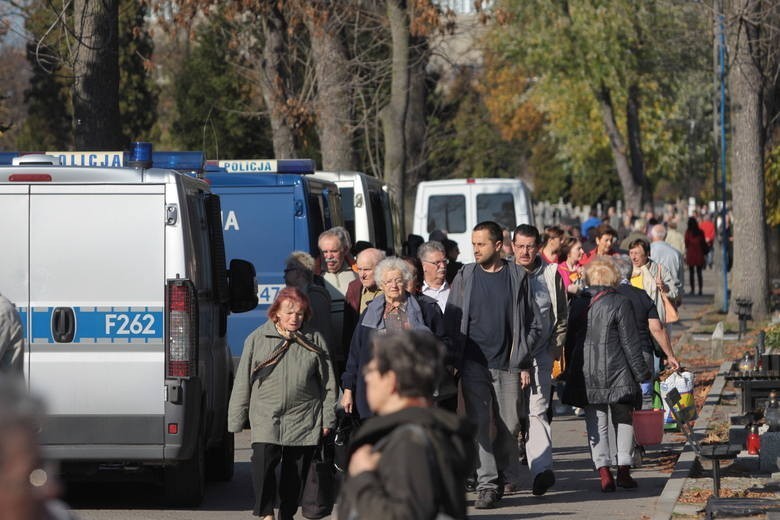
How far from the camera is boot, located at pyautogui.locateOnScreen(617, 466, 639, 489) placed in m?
10.8

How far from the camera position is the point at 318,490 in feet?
28.4

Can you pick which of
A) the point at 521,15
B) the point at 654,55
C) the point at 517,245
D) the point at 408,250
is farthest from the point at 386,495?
the point at 654,55

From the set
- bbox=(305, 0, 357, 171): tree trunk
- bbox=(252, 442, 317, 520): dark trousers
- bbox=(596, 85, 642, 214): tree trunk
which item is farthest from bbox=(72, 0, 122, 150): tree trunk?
bbox=(596, 85, 642, 214): tree trunk

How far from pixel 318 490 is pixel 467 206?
1543cm

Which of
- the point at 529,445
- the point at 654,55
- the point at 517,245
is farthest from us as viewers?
the point at 654,55

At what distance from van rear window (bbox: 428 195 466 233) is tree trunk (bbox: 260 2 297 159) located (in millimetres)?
2488

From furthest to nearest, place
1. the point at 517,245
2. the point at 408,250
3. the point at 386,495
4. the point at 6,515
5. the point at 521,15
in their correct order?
the point at 521,15 → the point at 408,250 → the point at 517,245 → the point at 386,495 → the point at 6,515

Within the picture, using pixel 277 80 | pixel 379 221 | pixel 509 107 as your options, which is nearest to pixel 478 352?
pixel 379 221

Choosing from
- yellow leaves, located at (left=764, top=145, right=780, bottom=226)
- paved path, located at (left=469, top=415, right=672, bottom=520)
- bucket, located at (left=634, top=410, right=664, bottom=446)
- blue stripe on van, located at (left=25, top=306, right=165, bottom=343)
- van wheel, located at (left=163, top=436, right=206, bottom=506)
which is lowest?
paved path, located at (left=469, top=415, right=672, bottom=520)

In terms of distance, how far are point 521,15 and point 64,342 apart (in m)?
37.1

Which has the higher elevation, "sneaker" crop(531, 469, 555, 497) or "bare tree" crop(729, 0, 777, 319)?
"bare tree" crop(729, 0, 777, 319)

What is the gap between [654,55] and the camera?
48.8 metres

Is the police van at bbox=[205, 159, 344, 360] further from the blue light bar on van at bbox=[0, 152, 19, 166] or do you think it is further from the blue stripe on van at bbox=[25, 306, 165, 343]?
the blue stripe on van at bbox=[25, 306, 165, 343]

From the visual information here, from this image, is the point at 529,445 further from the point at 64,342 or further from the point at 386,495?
the point at 386,495
